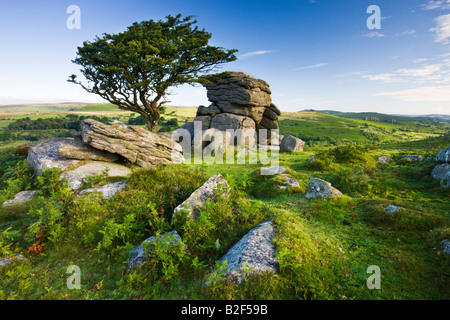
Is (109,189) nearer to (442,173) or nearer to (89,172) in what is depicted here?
(89,172)

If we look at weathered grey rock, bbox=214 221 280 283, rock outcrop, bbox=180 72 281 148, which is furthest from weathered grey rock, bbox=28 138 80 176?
rock outcrop, bbox=180 72 281 148

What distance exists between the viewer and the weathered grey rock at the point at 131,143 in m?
13.5

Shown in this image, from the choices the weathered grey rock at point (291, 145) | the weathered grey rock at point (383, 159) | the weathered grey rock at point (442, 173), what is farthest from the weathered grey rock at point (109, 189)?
the weathered grey rock at point (291, 145)

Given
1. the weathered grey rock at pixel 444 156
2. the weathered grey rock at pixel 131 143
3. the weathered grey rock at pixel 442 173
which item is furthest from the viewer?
the weathered grey rock at pixel 131 143

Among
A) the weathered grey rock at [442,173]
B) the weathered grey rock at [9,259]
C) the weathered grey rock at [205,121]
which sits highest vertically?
the weathered grey rock at [205,121]

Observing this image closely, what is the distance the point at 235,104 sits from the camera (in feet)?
114

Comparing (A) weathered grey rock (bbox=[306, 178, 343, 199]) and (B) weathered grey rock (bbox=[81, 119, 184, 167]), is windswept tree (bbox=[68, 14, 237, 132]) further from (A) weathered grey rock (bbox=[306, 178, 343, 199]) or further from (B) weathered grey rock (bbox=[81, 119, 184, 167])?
(A) weathered grey rock (bbox=[306, 178, 343, 199])

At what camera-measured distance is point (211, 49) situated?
96.6 feet

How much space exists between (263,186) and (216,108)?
86.8 ft

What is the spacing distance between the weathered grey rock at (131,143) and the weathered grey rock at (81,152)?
65 cm

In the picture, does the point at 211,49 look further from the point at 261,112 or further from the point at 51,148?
the point at 51,148

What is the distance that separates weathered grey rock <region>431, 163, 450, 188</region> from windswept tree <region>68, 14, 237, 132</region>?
27253 mm

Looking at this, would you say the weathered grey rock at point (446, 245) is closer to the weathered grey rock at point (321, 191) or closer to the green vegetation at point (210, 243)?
the green vegetation at point (210, 243)

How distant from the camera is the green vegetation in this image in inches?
176
